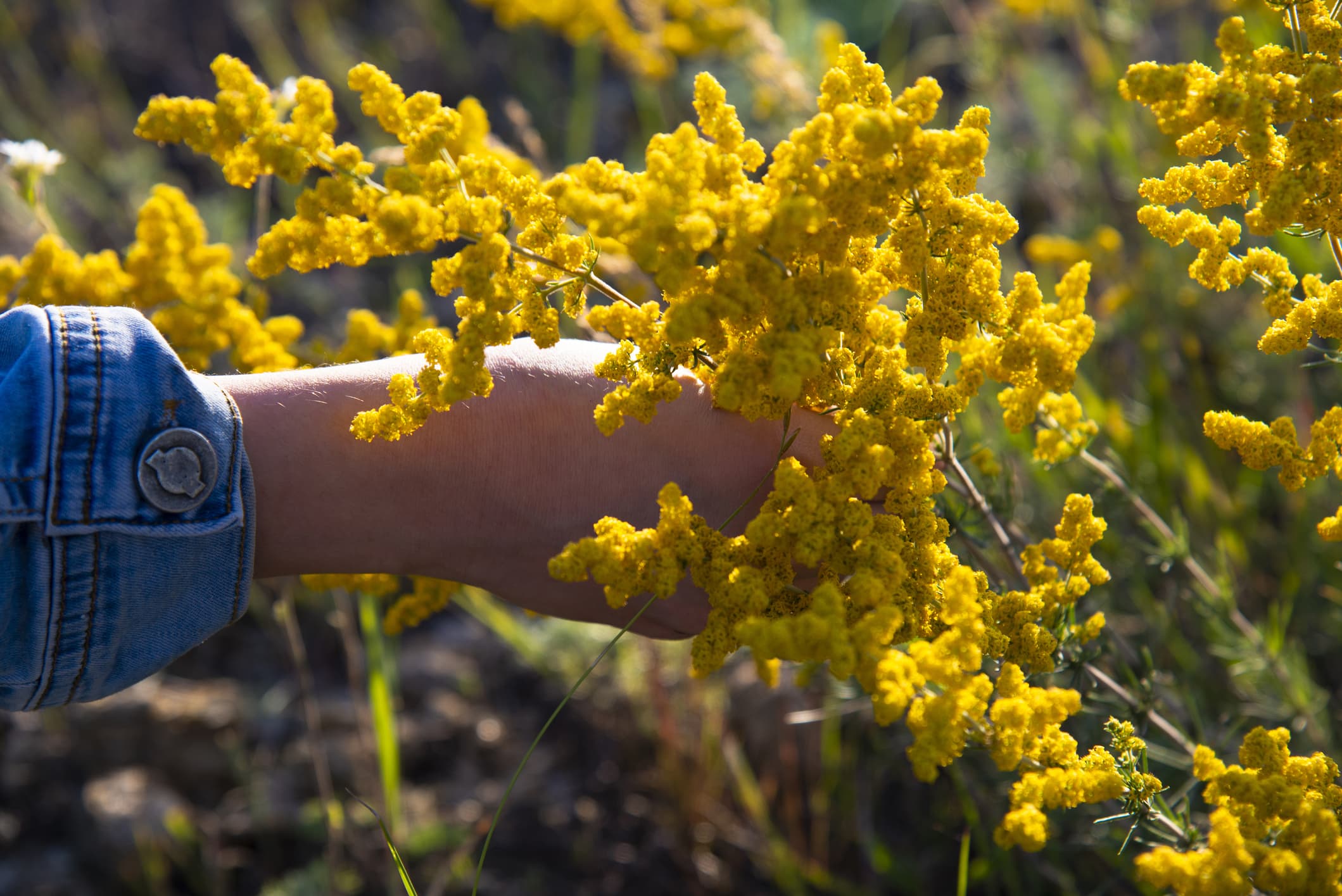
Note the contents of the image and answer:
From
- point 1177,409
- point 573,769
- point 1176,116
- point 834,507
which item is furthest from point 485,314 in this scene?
point 1177,409

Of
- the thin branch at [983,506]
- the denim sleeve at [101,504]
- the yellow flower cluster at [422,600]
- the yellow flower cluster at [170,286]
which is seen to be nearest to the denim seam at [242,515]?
the denim sleeve at [101,504]

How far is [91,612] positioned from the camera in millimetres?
1253

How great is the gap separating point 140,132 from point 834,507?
99cm

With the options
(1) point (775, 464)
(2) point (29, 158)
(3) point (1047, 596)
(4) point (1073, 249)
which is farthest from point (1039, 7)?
(2) point (29, 158)

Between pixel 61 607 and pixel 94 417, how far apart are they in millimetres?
253

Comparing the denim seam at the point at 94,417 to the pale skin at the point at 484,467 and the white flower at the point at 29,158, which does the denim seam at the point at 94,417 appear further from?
the white flower at the point at 29,158

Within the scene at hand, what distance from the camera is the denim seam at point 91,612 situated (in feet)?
4.04

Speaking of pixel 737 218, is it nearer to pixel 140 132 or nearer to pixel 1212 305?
pixel 140 132

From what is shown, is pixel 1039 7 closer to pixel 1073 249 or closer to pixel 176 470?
pixel 1073 249

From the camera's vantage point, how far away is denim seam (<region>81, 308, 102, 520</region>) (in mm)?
1207

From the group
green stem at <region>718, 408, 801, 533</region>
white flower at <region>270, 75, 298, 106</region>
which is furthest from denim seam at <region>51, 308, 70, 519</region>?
green stem at <region>718, 408, 801, 533</region>

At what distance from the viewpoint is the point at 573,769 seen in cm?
263

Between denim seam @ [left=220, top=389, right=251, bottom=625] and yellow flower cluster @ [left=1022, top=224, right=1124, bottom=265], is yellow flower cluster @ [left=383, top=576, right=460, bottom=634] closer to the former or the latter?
denim seam @ [left=220, top=389, right=251, bottom=625]

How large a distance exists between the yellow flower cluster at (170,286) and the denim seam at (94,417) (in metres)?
0.47
